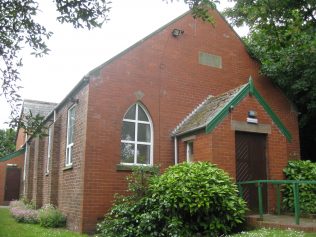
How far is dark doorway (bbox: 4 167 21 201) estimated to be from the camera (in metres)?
31.2

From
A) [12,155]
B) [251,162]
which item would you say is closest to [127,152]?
[251,162]

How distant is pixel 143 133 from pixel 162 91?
1.82 meters

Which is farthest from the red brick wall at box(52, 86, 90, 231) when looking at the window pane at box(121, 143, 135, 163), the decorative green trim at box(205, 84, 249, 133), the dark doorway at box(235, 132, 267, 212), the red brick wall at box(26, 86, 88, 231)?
the dark doorway at box(235, 132, 267, 212)

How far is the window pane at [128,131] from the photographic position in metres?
14.0

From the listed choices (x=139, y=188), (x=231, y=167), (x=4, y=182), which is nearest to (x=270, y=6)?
(x=231, y=167)

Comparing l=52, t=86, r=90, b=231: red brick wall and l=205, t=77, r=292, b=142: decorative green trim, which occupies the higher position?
l=205, t=77, r=292, b=142: decorative green trim

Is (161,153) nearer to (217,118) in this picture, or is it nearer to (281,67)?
(217,118)

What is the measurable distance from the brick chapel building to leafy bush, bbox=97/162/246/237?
4.99 feet

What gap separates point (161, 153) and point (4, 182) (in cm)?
2098

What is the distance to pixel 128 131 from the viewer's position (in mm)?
14148

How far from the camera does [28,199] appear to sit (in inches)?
905

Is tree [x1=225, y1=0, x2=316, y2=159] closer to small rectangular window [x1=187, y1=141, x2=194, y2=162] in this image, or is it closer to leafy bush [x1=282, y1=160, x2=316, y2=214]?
leafy bush [x1=282, y1=160, x2=316, y2=214]

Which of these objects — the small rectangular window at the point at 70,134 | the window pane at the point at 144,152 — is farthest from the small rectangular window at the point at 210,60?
the small rectangular window at the point at 70,134

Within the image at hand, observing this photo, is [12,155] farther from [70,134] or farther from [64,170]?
[64,170]
